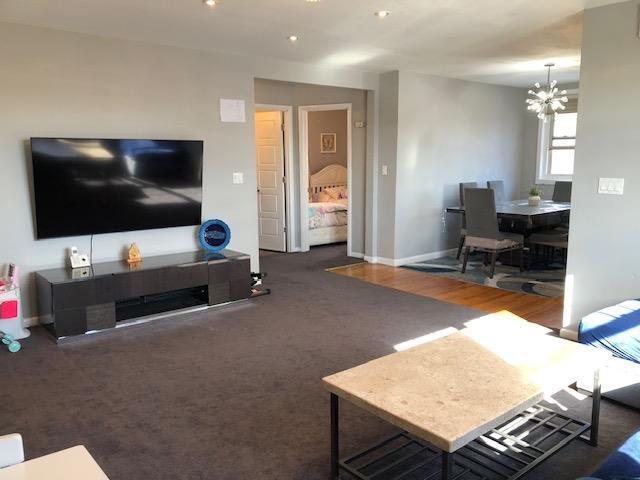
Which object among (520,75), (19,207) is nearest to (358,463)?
(19,207)

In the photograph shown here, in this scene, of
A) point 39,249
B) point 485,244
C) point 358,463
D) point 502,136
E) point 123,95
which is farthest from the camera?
point 502,136

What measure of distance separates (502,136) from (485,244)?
2.71 metres

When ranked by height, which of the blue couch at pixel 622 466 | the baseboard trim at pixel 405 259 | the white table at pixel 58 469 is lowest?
the baseboard trim at pixel 405 259

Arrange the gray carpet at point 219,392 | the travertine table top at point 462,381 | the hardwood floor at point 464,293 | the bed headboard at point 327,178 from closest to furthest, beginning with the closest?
the travertine table top at point 462,381 → the gray carpet at point 219,392 → the hardwood floor at point 464,293 → the bed headboard at point 327,178

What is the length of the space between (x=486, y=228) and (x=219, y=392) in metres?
3.97

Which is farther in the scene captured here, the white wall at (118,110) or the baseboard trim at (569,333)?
the white wall at (118,110)

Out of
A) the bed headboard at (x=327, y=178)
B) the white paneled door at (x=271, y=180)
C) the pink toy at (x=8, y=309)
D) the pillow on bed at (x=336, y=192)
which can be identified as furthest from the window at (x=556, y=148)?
the pink toy at (x=8, y=309)

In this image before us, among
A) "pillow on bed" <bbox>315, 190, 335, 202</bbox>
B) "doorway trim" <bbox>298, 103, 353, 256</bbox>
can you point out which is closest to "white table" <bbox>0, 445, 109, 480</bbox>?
"doorway trim" <bbox>298, 103, 353, 256</bbox>

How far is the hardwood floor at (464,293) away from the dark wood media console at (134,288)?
1.75m

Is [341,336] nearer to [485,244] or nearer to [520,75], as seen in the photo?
[485,244]

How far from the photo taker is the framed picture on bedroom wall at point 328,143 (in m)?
9.71

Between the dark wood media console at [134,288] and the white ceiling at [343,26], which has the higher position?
the white ceiling at [343,26]

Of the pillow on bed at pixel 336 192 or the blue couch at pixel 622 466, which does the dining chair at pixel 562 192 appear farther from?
the blue couch at pixel 622 466

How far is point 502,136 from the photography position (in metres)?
8.04
